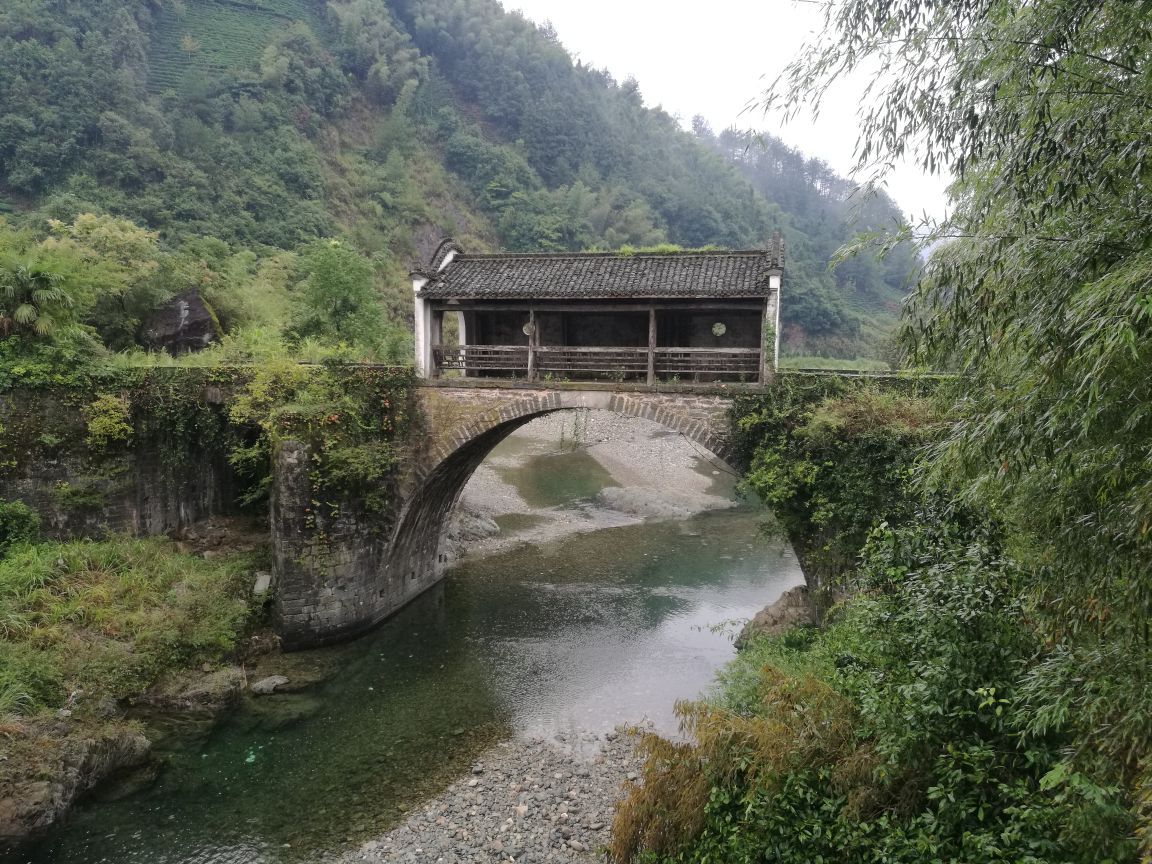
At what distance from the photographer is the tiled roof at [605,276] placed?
14047 mm

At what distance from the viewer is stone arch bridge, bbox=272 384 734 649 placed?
13523mm

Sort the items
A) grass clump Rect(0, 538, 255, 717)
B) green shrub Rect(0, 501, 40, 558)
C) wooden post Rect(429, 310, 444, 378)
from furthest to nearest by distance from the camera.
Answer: wooden post Rect(429, 310, 444, 378)
green shrub Rect(0, 501, 40, 558)
grass clump Rect(0, 538, 255, 717)

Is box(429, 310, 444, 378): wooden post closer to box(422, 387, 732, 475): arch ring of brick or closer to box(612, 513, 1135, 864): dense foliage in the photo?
box(422, 387, 732, 475): arch ring of brick

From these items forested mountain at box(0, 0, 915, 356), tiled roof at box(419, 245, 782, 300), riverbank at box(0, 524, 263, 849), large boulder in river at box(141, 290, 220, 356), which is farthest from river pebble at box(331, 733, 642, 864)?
large boulder in river at box(141, 290, 220, 356)

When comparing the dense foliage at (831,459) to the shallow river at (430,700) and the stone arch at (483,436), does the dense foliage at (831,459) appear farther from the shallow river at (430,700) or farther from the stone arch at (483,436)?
the shallow river at (430,700)

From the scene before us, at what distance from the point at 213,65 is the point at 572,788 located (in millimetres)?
58221

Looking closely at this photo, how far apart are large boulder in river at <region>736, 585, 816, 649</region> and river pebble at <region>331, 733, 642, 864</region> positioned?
13.9ft

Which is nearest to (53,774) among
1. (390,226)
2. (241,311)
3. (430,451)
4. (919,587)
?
(430,451)

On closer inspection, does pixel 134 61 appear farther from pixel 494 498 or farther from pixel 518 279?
pixel 518 279

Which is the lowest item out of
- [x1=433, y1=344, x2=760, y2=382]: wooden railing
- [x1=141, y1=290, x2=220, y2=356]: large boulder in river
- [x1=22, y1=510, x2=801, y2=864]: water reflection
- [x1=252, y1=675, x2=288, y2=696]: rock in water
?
[x1=22, y1=510, x2=801, y2=864]: water reflection

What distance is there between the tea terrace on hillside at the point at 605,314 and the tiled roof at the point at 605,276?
0.02m

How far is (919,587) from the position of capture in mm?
6930

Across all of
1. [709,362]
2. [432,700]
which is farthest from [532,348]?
[432,700]

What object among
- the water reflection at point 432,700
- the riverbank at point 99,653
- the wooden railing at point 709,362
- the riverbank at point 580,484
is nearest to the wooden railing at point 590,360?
the wooden railing at point 709,362
